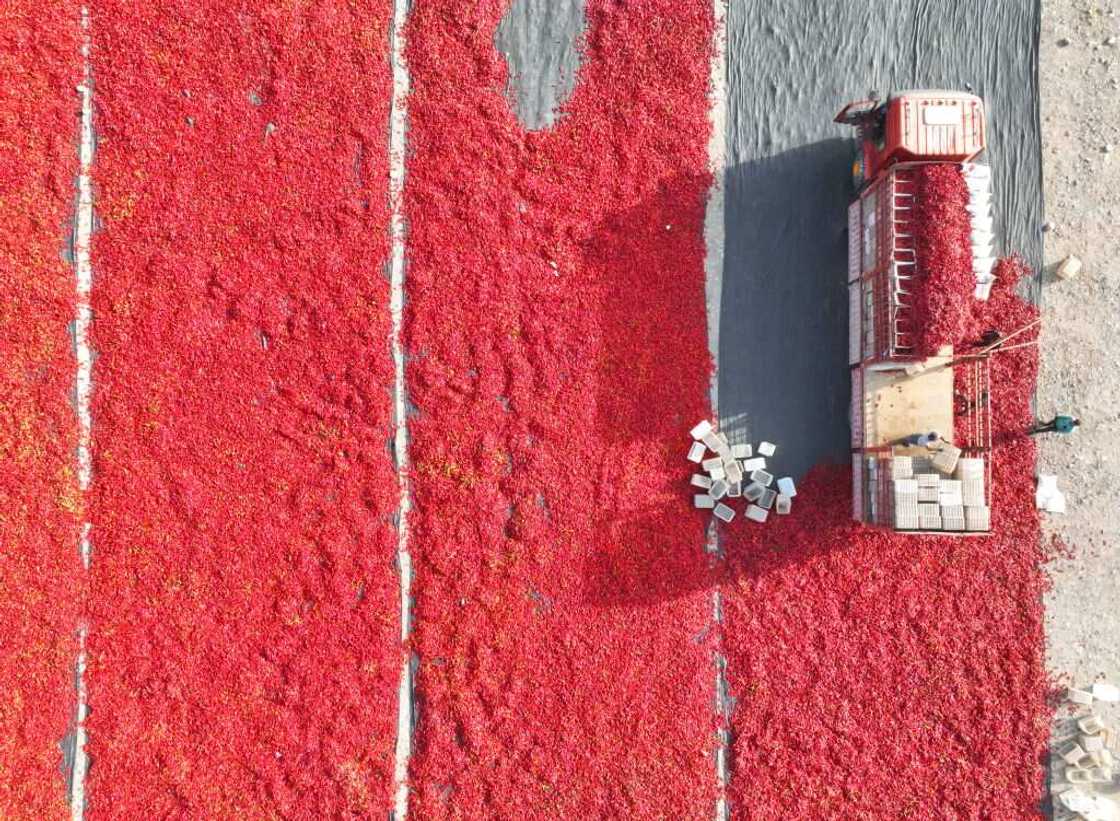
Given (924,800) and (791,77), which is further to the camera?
(791,77)

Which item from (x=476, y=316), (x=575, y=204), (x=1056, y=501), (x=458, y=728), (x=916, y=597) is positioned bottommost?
(x=458, y=728)

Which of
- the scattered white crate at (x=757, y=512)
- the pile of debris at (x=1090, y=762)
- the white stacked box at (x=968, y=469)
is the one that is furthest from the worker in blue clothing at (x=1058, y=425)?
the scattered white crate at (x=757, y=512)

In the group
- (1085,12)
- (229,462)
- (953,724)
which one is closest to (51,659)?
(229,462)

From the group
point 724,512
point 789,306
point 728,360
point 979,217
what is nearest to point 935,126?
point 979,217

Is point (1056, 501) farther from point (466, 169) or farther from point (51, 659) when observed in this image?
point (51, 659)

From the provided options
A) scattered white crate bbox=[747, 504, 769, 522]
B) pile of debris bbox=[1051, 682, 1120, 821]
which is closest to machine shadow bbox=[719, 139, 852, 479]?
scattered white crate bbox=[747, 504, 769, 522]

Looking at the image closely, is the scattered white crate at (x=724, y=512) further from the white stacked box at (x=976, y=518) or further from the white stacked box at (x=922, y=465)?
the white stacked box at (x=976, y=518)

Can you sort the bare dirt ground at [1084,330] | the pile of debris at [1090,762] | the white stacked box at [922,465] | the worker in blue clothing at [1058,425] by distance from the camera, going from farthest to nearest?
the bare dirt ground at [1084,330] → the pile of debris at [1090,762] → the worker in blue clothing at [1058,425] → the white stacked box at [922,465]
